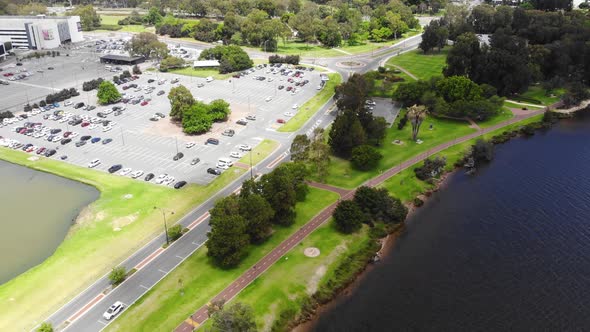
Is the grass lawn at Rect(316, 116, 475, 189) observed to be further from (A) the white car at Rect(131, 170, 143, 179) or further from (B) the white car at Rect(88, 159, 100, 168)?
(B) the white car at Rect(88, 159, 100, 168)

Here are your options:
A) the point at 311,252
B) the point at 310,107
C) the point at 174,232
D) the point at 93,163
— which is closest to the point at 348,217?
the point at 311,252

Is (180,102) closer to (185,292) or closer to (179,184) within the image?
(179,184)

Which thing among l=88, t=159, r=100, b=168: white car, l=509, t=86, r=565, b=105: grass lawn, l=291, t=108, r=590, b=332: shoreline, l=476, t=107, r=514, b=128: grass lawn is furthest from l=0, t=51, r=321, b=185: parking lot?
l=509, t=86, r=565, b=105: grass lawn

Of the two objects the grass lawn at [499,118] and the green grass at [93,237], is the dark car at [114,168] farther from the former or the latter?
the grass lawn at [499,118]

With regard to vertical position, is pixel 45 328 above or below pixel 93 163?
below

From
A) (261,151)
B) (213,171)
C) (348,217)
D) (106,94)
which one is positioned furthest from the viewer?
(106,94)

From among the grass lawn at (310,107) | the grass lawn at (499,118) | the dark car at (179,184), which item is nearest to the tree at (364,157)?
the grass lawn at (310,107)
